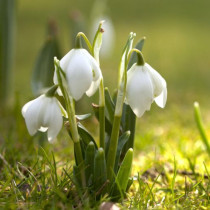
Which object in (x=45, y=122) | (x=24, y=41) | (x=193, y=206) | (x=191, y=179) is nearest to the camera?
(x=45, y=122)

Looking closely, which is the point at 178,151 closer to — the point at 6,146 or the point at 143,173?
the point at 143,173

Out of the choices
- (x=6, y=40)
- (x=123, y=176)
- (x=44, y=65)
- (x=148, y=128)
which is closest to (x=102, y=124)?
(x=123, y=176)

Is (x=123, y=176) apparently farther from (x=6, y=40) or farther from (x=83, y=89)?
(x=6, y=40)

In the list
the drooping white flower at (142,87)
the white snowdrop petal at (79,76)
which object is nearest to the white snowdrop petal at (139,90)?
the drooping white flower at (142,87)

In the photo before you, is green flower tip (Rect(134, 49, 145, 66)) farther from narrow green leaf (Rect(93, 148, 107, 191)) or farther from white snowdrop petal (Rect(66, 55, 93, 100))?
narrow green leaf (Rect(93, 148, 107, 191))

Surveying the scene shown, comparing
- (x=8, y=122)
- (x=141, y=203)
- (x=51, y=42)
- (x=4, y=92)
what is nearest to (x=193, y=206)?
(x=141, y=203)

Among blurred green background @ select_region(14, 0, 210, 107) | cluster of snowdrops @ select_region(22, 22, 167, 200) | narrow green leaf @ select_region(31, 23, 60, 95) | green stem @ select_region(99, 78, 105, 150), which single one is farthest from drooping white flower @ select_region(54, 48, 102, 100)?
blurred green background @ select_region(14, 0, 210, 107)

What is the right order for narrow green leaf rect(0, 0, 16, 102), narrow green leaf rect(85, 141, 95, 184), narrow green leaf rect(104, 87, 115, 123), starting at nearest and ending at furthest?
1. narrow green leaf rect(85, 141, 95, 184)
2. narrow green leaf rect(104, 87, 115, 123)
3. narrow green leaf rect(0, 0, 16, 102)
